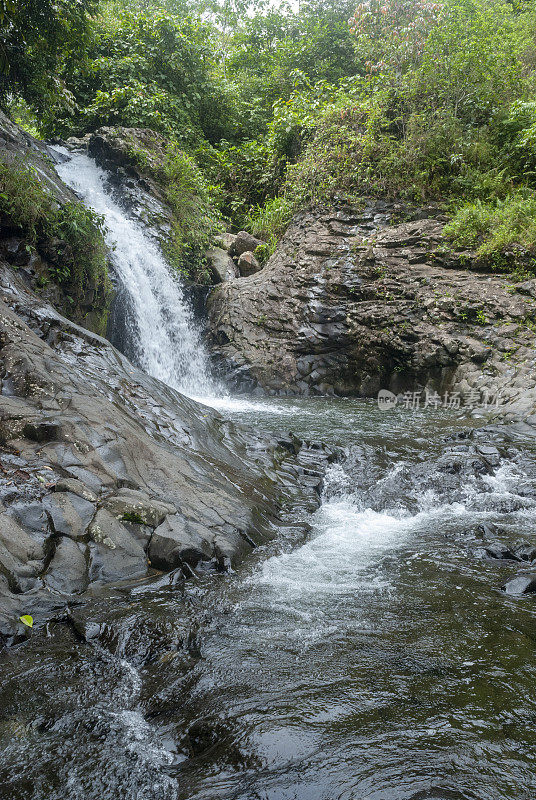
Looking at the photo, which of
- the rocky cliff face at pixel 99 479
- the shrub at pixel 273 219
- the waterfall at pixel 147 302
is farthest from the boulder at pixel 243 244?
the rocky cliff face at pixel 99 479

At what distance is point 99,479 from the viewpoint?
4.12 metres

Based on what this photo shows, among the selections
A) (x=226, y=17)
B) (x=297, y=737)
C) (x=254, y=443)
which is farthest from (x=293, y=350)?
(x=226, y=17)

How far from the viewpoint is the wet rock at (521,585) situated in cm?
354

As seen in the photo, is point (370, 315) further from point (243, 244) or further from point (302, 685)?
point (302, 685)

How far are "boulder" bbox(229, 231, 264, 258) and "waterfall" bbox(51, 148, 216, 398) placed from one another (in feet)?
9.42

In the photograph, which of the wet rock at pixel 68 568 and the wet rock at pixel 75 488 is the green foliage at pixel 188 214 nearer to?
the wet rock at pixel 75 488

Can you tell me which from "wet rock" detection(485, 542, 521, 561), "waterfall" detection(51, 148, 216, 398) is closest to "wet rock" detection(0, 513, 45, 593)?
"wet rock" detection(485, 542, 521, 561)

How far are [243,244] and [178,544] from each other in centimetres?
1271

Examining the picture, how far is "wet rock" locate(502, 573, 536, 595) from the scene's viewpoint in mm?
3545

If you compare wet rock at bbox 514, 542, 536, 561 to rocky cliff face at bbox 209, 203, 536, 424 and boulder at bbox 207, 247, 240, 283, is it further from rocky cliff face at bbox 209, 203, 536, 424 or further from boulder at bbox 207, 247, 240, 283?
boulder at bbox 207, 247, 240, 283

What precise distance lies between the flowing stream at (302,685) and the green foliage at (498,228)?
8.00 meters

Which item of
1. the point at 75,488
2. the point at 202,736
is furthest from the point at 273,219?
the point at 202,736

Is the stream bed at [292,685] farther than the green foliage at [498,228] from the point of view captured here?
No

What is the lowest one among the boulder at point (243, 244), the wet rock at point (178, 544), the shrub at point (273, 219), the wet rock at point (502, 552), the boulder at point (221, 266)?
the wet rock at point (502, 552)
